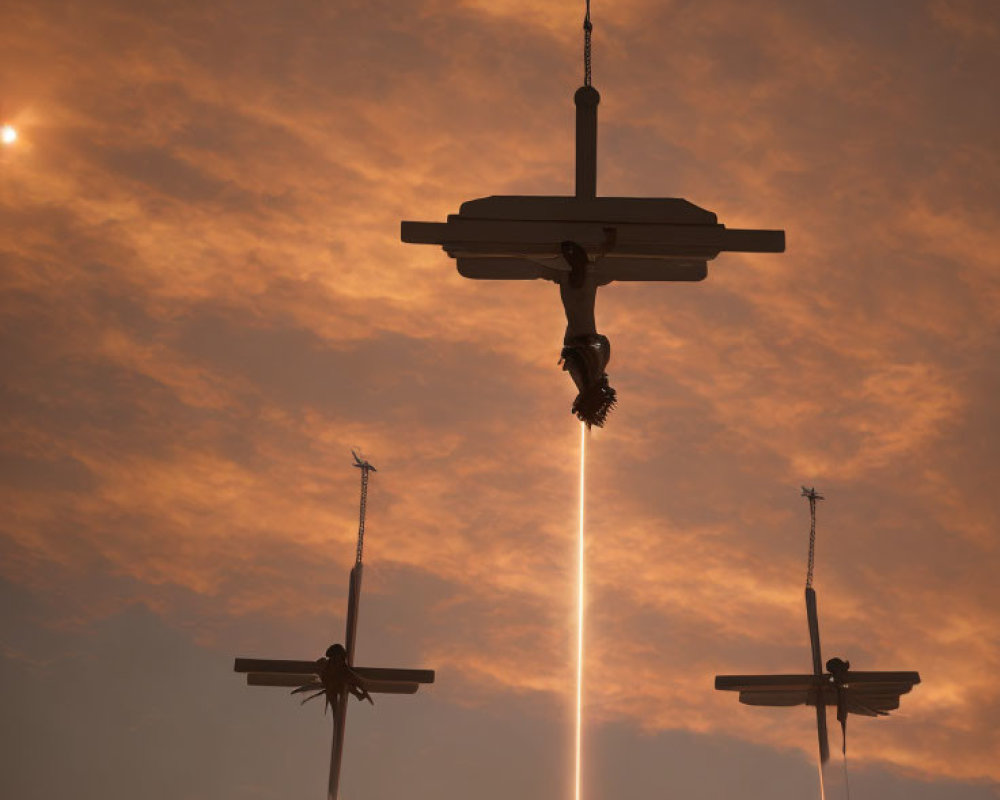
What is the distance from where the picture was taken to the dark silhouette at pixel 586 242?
12812 millimetres

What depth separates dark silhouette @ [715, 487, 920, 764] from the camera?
3241 cm

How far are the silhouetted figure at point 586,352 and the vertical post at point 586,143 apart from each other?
64cm

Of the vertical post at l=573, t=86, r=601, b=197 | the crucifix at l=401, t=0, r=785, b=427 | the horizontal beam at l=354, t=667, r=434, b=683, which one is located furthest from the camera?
the horizontal beam at l=354, t=667, r=434, b=683

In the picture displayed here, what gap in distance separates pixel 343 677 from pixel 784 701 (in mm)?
9145

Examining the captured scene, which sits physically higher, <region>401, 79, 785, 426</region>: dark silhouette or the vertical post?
the vertical post

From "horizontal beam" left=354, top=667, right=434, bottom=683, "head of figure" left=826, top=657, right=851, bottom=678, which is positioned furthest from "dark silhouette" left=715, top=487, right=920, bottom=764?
"horizontal beam" left=354, top=667, right=434, bottom=683

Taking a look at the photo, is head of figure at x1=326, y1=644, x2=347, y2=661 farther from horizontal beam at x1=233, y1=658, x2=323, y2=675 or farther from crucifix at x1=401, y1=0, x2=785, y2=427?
crucifix at x1=401, y1=0, x2=785, y2=427

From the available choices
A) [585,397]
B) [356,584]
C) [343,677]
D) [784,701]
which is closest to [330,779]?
[343,677]

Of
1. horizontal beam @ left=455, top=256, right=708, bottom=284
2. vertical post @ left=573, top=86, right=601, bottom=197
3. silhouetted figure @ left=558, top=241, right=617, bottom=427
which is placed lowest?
silhouetted figure @ left=558, top=241, right=617, bottom=427

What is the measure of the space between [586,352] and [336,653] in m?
19.3

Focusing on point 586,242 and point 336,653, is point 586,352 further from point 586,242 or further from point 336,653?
point 336,653

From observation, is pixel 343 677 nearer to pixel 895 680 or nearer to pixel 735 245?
pixel 895 680

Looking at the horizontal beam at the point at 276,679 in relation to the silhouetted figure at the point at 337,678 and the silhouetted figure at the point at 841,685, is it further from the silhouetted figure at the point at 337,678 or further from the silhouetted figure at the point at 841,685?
the silhouetted figure at the point at 841,685

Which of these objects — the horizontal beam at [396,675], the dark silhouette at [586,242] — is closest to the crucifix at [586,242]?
the dark silhouette at [586,242]
